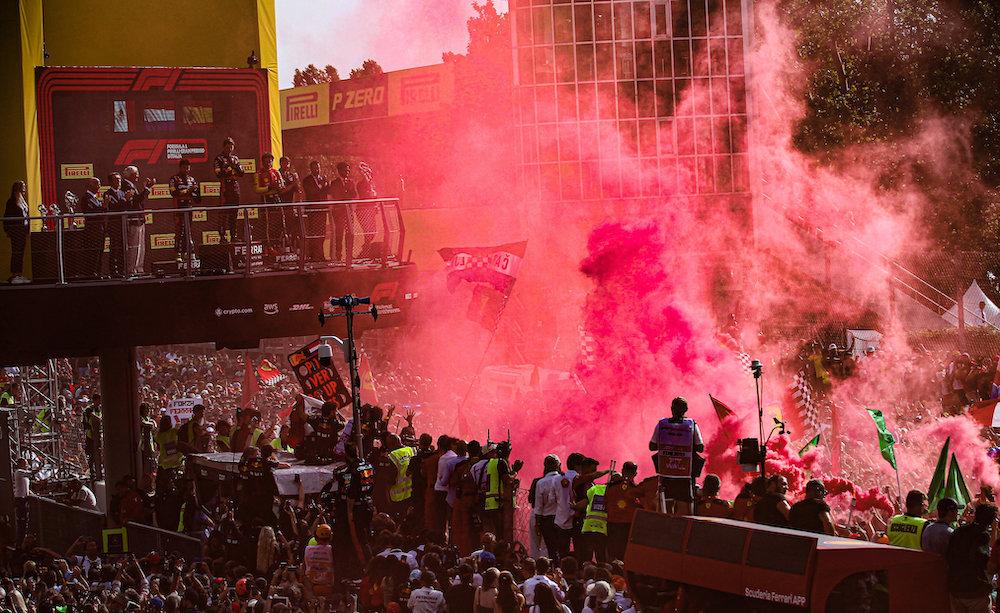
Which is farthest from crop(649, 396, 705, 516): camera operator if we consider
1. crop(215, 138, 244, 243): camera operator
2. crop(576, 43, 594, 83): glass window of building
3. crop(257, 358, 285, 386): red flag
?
crop(257, 358, 285, 386): red flag

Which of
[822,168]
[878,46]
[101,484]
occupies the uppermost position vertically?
[878,46]

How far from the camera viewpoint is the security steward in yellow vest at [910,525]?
12062 millimetres

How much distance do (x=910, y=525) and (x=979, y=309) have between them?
1882 cm

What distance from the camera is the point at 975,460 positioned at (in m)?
19.2

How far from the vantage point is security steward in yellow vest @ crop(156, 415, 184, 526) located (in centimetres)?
2041

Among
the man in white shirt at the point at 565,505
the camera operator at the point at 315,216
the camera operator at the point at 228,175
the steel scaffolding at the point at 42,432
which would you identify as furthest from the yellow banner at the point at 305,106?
the man in white shirt at the point at 565,505

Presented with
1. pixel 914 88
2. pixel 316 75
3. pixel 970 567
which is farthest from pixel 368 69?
pixel 970 567

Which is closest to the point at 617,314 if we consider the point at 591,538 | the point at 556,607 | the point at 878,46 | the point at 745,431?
the point at 745,431

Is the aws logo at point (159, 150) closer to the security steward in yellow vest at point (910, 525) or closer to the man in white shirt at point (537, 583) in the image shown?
the man in white shirt at point (537, 583)

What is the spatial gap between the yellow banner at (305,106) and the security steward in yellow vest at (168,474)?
30736 millimetres

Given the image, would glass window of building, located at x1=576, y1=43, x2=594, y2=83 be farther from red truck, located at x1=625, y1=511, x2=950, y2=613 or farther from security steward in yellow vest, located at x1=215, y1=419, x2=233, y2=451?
red truck, located at x1=625, y1=511, x2=950, y2=613

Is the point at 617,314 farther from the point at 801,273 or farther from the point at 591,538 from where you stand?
the point at 591,538

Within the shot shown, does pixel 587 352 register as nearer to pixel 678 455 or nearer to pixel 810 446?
pixel 810 446

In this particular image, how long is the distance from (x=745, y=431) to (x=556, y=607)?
8841 millimetres
